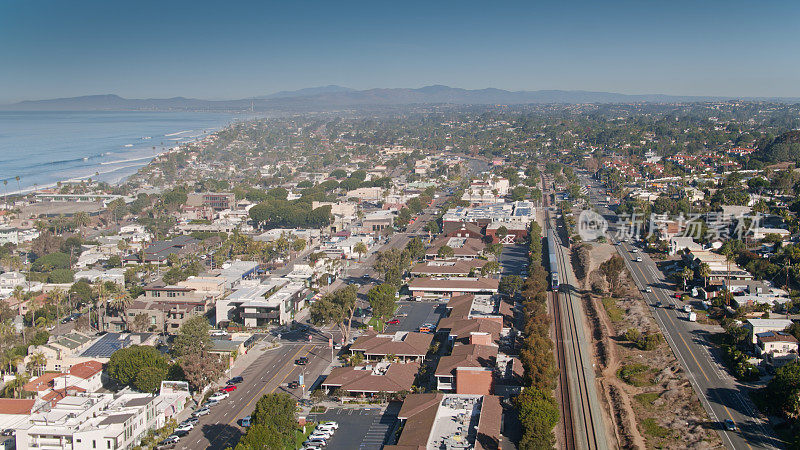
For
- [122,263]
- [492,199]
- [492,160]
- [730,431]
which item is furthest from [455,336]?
[492,160]

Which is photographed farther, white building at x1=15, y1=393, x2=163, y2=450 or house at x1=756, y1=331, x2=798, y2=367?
house at x1=756, y1=331, x2=798, y2=367

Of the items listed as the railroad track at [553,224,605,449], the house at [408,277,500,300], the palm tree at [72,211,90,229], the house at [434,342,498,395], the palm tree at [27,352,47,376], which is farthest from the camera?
the palm tree at [72,211,90,229]

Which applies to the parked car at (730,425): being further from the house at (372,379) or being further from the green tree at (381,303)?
the green tree at (381,303)

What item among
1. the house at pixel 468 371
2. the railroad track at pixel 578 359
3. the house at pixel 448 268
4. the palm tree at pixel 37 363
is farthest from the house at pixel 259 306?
the railroad track at pixel 578 359

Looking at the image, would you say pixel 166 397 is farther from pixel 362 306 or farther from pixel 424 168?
pixel 424 168

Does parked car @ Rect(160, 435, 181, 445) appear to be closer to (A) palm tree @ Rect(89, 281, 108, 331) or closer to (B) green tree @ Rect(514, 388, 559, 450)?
(B) green tree @ Rect(514, 388, 559, 450)

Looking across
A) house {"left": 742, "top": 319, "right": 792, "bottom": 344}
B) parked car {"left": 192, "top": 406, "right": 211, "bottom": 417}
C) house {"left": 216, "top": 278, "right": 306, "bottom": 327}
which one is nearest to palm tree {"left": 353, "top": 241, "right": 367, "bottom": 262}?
house {"left": 216, "top": 278, "right": 306, "bottom": 327}
